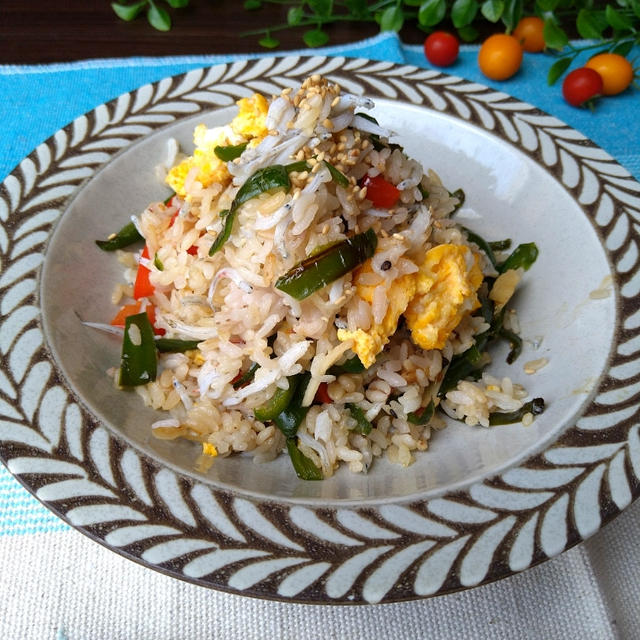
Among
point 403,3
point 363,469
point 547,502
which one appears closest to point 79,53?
point 403,3

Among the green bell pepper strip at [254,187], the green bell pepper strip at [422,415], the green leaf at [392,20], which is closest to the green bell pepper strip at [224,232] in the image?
the green bell pepper strip at [254,187]

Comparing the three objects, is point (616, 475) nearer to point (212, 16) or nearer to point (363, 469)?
point (363, 469)

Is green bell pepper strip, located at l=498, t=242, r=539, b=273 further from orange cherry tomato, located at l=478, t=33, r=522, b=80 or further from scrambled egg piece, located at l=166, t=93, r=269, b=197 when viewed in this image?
orange cherry tomato, located at l=478, t=33, r=522, b=80

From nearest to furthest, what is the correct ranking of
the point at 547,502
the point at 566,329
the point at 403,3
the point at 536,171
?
the point at 547,502, the point at 566,329, the point at 536,171, the point at 403,3

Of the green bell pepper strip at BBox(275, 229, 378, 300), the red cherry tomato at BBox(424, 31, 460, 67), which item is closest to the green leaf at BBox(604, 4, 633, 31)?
the red cherry tomato at BBox(424, 31, 460, 67)

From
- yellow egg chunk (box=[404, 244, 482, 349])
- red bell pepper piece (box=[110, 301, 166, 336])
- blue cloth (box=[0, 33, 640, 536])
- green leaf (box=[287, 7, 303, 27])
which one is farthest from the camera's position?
green leaf (box=[287, 7, 303, 27])

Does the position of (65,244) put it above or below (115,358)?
above

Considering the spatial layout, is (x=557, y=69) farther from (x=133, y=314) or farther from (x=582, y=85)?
(x=133, y=314)
